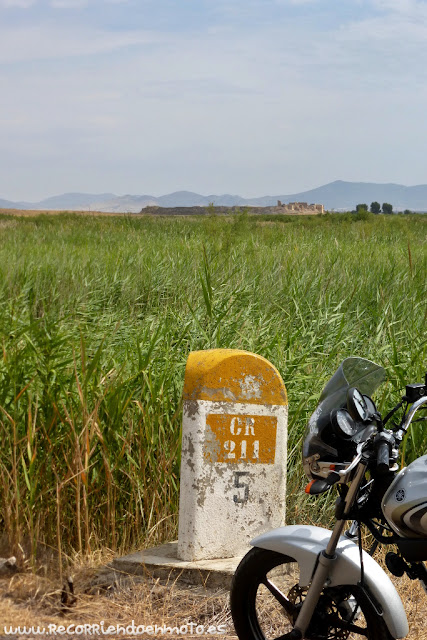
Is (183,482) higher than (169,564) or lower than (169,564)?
higher

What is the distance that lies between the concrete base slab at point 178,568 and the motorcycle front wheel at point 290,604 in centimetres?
36

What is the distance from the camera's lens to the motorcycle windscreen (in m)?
2.29

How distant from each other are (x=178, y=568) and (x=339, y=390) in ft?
5.15

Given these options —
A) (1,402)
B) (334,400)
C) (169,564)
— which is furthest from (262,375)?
(1,402)

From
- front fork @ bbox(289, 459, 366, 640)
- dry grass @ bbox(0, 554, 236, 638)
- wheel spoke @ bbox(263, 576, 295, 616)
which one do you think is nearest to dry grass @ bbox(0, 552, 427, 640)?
dry grass @ bbox(0, 554, 236, 638)

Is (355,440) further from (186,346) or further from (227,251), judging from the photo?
(227,251)

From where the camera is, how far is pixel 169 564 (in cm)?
347

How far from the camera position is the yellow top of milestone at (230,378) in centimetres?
356

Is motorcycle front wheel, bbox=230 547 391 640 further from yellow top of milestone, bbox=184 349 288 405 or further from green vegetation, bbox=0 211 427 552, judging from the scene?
green vegetation, bbox=0 211 427 552

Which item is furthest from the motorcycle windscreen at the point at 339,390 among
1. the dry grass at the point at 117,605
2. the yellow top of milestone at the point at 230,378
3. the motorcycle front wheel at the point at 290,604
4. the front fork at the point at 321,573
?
the dry grass at the point at 117,605

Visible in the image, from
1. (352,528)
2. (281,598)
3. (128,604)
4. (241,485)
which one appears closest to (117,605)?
(128,604)

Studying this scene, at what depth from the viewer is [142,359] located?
482 centimetres

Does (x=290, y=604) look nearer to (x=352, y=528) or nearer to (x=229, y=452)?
(x=352, y=528)

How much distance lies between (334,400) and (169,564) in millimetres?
1574
